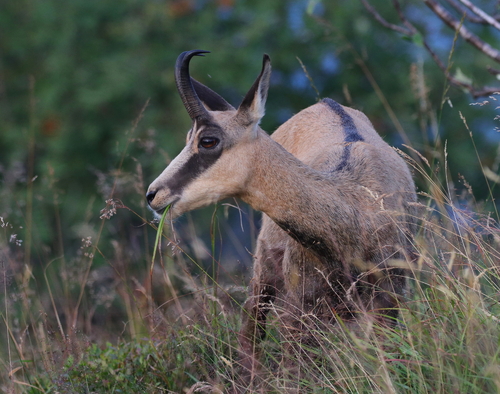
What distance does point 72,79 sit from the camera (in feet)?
37.9

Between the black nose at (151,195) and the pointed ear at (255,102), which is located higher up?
the pointed ear at (255,102)

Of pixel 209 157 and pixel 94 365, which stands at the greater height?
pixel 209 157

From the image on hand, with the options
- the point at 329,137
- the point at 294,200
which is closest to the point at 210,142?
the point at 294,200

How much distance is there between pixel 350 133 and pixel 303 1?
22.0 feet

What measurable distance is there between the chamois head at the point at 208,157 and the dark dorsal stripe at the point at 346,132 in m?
0.76

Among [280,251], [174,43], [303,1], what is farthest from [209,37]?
[280,251]

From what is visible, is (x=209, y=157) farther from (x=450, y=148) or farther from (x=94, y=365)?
(x=450, y=148)

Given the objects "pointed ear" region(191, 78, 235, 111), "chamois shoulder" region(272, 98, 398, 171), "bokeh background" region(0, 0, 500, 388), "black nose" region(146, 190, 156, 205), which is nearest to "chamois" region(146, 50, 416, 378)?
"black nose" region(146, 190, 156, 205)

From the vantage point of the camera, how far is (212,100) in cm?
513

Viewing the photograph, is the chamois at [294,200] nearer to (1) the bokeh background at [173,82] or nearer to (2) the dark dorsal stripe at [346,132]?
(2) the dark dorsal stripe at [346,132]

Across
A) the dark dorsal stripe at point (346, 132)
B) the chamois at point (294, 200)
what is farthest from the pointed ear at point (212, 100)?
the dark dorsal stripe at point (346, 132)

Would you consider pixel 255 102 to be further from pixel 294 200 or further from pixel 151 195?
pixel 151 195

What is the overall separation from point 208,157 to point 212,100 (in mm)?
833

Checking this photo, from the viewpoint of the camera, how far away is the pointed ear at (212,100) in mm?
5102
